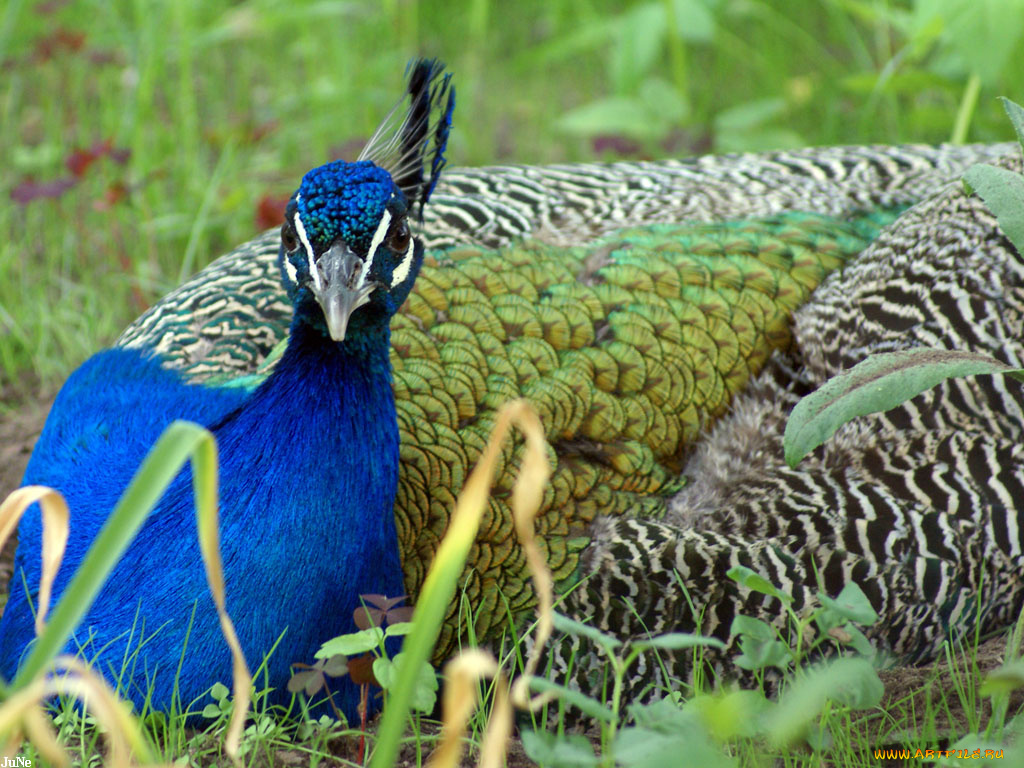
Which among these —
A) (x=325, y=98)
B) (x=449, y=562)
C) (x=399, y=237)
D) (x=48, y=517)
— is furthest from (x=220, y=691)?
(x=325, y=98)

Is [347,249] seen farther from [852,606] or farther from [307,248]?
[852,606]

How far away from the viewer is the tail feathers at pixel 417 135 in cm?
224

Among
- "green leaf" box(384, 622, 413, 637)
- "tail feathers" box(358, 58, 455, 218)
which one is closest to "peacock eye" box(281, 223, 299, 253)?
"tail feathers" box(358, 58, 455, 218)

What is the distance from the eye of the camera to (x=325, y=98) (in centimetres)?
427

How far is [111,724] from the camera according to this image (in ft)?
3.79

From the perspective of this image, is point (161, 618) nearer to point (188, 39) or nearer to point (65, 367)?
point (65, 367)

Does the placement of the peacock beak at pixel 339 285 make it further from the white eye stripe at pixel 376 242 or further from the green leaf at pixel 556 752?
the green leaf at pixel 556 752

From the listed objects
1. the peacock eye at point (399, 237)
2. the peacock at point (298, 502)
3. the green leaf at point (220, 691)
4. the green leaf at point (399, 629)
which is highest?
the peacock eye at point (399, 237)

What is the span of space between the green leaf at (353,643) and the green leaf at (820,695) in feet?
2.12

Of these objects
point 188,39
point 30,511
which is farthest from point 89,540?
point 188,39

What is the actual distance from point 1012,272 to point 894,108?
A: 1.96 m

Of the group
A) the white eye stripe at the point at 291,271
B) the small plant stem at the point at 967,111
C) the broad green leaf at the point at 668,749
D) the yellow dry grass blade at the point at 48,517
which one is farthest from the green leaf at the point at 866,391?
the small plant stem at the point at 967,111

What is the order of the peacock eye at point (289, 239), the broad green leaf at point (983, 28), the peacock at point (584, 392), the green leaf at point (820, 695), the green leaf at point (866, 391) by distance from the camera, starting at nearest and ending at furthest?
the green leaf at point (820, 695)
the green leaf at point (866, 391)
the peacock eye at point (289, 239)
the peacock at point (584, 392)
the broad green leaf at point (983, 28)

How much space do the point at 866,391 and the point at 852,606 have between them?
12.7 inches
